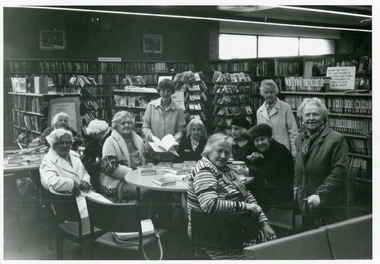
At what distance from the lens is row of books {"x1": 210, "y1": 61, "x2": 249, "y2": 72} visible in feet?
32.4

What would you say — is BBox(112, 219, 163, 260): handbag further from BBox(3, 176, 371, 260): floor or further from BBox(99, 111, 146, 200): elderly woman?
BBox(99, 111, 146, 200): elderly woman

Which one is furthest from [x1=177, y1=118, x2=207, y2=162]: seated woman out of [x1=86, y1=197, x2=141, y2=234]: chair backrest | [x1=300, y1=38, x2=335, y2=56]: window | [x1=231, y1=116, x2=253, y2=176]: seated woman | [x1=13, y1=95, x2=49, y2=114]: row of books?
[x1=300, y1=38, x2=335, y2=56]: window

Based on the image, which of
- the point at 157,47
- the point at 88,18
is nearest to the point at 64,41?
the point at 88,18

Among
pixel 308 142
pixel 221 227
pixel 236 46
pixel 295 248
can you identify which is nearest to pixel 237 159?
pixel 308 142

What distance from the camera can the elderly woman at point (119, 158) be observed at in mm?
4098

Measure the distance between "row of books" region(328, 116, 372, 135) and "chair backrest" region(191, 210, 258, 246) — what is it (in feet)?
14.4

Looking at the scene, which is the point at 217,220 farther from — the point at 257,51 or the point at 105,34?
the point at 257,51

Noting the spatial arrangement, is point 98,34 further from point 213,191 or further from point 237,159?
point 213,191

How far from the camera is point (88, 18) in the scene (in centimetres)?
1041

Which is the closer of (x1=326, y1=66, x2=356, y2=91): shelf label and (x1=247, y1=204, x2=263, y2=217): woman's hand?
(x1=247, y1=204, x2=263, y2=217): woman's hand

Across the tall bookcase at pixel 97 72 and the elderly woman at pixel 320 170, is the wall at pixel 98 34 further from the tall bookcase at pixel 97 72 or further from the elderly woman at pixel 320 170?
the elderly woman at pixel 320 170

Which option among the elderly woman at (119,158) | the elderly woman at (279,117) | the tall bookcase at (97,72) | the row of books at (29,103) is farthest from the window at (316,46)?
the elderly woman at (119,158)

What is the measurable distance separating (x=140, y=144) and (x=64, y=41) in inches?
269

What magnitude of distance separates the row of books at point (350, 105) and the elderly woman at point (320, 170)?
349cm
